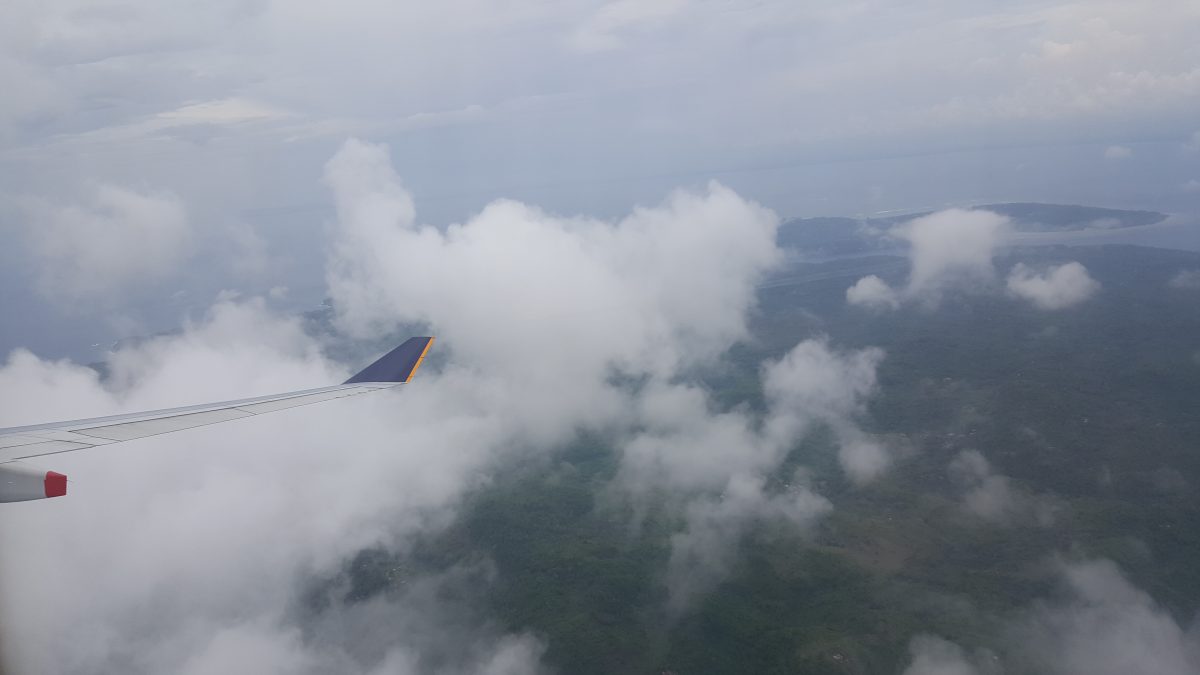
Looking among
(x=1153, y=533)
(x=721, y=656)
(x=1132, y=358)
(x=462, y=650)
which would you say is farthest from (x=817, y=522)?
(x=1132, y=358)

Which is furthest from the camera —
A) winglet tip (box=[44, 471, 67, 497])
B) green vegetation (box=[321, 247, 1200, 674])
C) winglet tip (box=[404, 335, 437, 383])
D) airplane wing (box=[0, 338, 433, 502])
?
green vegetation (box=[321, 247, 1200, 674])

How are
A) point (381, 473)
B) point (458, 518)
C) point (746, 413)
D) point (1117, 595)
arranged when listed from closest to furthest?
1. point (1117, 595)
2. point (458, 518)
3. point (381, 473)
4. point (746, 413)

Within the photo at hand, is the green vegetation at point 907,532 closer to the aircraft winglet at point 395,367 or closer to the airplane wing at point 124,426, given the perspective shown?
the aircraft winglet at point 395,367

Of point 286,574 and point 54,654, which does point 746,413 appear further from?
point 54,654

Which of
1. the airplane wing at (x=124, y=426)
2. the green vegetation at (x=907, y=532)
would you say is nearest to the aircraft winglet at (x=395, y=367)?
the airplane wing at (x=124, y=426)

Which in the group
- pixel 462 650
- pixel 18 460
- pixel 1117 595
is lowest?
pixel 462 650

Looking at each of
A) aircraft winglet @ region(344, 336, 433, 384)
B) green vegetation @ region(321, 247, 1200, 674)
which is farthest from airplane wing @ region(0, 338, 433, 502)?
green vegetation @ region(321, 247, 1200, 674)

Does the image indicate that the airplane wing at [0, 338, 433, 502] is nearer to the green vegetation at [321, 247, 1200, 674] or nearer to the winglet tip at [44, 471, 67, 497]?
the winglet tip at [44, 471, 67, 497]
